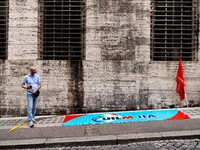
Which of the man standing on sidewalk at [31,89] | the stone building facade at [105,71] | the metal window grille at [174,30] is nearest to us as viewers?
the man standing on sidewalk at [31,89]

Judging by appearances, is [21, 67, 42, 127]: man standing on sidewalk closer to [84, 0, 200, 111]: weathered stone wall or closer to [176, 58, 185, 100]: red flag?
[84, 0, 200, 111]: weathered stone wall

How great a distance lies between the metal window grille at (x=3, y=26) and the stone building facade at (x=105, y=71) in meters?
0.41

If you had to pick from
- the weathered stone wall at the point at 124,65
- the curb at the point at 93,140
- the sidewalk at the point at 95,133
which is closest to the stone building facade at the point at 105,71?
the weathered stone wall at the point at 124,65

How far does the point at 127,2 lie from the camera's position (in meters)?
8.53

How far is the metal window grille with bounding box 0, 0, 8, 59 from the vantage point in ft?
28.9

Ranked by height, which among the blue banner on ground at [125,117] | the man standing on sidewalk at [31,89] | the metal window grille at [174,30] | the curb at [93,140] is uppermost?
the metal window grille at [174,30]

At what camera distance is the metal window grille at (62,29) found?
879cm

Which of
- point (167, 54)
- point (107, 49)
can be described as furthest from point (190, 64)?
point (107, 49)

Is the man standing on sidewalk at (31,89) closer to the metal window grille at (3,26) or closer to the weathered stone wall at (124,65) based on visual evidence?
the weathered stone wall at (124,65)

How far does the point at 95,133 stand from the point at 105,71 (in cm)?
335

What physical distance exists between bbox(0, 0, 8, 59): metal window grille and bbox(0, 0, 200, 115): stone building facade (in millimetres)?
414

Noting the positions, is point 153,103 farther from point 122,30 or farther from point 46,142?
point 46,142

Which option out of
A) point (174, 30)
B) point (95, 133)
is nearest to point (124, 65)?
point (174, 30)

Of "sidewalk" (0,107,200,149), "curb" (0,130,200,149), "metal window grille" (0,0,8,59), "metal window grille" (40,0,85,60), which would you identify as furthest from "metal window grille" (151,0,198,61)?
"metal window grille" (0,0,8,59)
